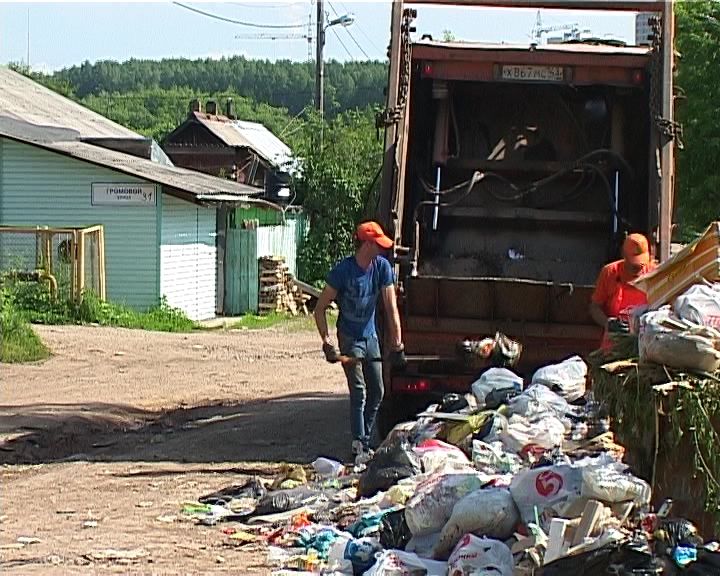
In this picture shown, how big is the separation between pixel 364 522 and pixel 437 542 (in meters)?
0.67

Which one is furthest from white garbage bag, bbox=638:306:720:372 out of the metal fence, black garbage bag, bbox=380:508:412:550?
the metal fence

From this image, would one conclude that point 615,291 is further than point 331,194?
No

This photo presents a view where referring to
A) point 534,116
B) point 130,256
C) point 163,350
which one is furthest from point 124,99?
point 534,116

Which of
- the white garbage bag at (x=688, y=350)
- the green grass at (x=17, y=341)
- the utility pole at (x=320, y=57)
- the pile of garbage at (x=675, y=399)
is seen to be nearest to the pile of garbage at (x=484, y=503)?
the pile of garbage at (x=675, y=399)

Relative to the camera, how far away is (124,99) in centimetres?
8456

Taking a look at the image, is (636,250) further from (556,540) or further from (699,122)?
(699,122)

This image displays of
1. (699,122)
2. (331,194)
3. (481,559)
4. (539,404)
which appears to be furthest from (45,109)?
(481,559)

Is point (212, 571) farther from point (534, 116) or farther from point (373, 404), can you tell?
point (534, 116)

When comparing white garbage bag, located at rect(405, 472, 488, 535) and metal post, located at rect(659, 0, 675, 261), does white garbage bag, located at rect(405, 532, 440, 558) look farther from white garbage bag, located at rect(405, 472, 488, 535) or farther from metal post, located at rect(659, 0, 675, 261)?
metal post, located at rect(659, 0, 675, 261)

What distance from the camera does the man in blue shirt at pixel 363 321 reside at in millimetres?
9289

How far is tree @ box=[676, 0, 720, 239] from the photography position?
20.5m

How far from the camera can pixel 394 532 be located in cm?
664

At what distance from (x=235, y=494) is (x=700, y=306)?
3.65 m

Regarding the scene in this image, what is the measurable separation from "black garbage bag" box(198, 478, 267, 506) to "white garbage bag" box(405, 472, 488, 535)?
1.65 m
